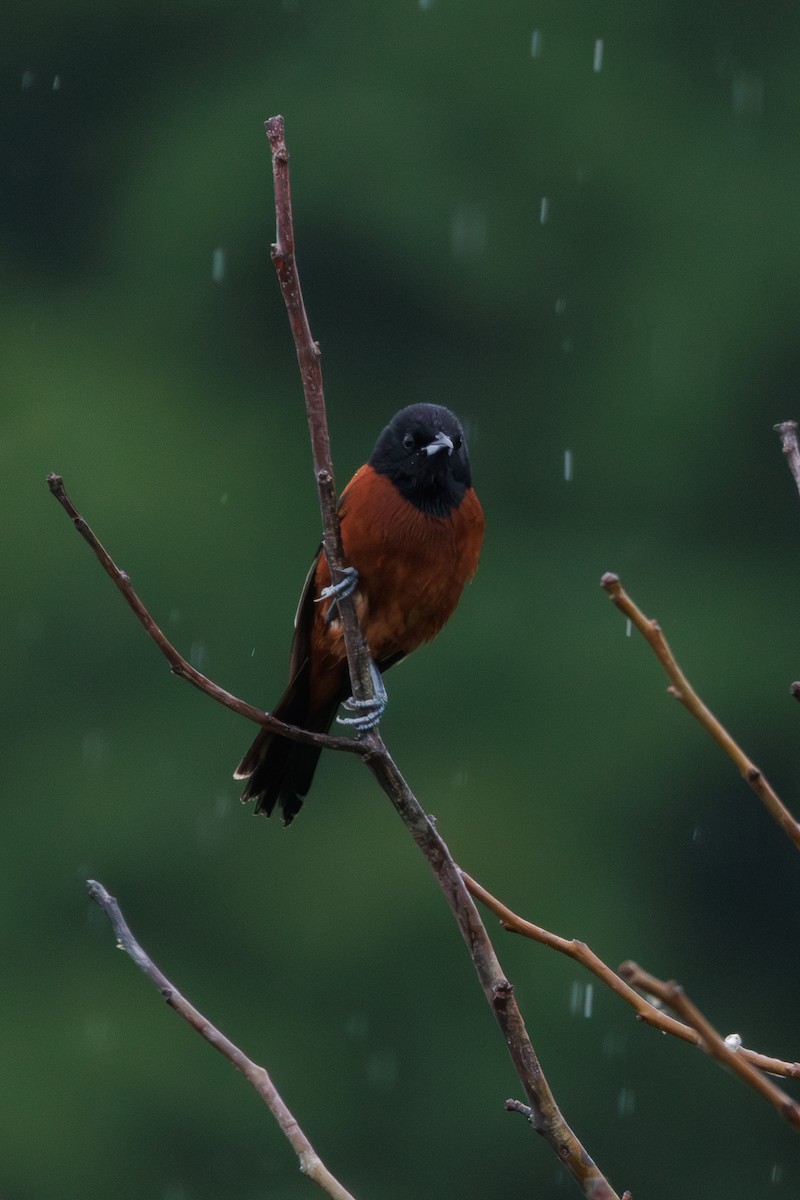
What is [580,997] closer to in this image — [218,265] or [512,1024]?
[218,265]

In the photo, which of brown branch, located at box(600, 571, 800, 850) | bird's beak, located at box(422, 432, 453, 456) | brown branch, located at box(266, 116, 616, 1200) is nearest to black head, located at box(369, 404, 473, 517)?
bird's beak, located at box(422, 432, 453, 456)

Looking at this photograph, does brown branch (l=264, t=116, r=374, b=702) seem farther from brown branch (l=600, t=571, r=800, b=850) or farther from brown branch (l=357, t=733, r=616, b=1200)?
brown branch (l=600, t=571, r=800, b=850)

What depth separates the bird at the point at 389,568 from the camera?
12.3 ft

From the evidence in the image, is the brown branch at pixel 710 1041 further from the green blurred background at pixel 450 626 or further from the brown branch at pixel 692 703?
the green blurred background at pixel 450 626

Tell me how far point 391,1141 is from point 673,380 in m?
5.62

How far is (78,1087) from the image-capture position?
36.9 feet

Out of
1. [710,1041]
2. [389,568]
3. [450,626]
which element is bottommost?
[450,626]

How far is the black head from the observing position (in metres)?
3.87

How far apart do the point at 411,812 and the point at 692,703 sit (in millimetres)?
706

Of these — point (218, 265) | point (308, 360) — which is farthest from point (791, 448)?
point (218, 265)

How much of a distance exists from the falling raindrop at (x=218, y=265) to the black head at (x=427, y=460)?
1029 cm

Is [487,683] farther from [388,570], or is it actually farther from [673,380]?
[388,570]

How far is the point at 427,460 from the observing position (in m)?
3.87

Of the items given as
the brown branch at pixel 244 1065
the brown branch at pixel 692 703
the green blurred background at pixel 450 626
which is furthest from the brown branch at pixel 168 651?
the green blurred background at pixel 450 626
